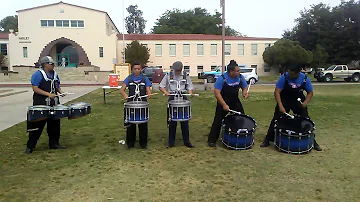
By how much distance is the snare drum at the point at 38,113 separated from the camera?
5852mm

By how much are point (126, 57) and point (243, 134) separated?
43266 millimetres

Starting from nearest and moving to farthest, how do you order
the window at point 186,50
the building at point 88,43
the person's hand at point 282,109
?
the person's hand at point 282,109 < the building at point 88,43 < the window at point 186,50

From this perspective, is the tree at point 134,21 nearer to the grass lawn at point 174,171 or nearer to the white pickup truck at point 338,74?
the white pickup truck at point 338,74

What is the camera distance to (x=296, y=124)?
6.12m

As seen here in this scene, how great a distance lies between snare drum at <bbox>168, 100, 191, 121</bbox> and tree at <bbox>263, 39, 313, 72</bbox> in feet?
133

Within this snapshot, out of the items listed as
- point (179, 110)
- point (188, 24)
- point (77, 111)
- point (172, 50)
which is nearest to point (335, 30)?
point (172, 50)

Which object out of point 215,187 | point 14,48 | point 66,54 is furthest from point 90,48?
point 215,187

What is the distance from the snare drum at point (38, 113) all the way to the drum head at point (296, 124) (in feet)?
14.0

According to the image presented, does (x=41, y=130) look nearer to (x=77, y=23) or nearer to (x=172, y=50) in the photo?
(x=77, y=23)

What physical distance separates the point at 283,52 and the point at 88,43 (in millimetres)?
28600

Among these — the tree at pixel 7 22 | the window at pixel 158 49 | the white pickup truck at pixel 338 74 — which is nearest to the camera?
the white pickup truck at pixel 338 74

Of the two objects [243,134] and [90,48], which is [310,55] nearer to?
[90,48]

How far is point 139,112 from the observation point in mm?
6121

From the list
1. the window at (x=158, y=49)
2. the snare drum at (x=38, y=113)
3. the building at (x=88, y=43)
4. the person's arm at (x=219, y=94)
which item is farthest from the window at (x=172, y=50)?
the snare drum at (x=38, y=113)
